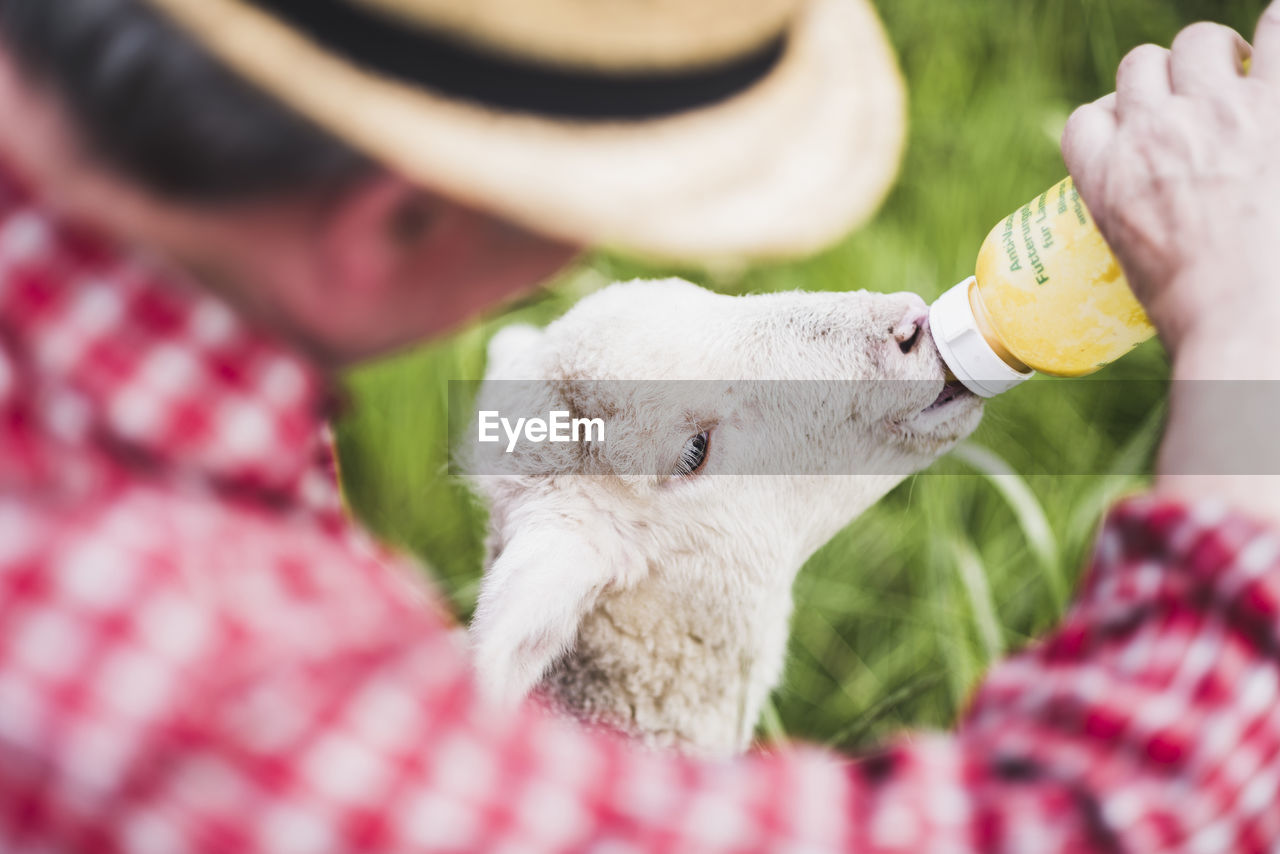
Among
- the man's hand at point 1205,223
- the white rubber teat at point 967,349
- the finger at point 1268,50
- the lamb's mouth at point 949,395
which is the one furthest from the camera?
the lamb's mouth at point 949,395

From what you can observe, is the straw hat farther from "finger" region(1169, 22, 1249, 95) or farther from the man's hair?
"finger" region(1169, 22, 1249, 95)

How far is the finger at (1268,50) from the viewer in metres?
0.81

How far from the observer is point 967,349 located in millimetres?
1073

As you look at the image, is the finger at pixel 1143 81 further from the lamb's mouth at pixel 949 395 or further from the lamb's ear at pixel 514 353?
the lamb's ear at pixel 514 353

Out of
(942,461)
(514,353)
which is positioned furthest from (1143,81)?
(942,461)

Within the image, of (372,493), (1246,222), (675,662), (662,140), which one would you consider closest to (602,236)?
(662,140)

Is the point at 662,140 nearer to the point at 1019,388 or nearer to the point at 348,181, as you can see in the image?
the point at 348,181

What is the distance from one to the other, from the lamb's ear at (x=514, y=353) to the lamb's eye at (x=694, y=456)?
0.26 m

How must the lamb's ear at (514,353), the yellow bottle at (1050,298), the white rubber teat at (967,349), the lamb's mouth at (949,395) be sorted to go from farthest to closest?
the lamb's ear at (514,353) → the lamb's mouth at (949,395) → the white rubber teat at (967,349) → the yellow bottle at (1050,298)

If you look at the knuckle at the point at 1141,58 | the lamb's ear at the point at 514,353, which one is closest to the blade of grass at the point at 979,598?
the lamb's ear at the point at 514,353

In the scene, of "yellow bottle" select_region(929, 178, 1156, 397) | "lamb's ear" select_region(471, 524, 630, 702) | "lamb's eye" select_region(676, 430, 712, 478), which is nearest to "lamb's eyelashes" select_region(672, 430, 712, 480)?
"lamb's eye" select_region(676, 430, 712, 478)

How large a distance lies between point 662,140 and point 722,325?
2.27ft

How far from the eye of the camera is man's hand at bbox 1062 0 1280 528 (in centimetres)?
70

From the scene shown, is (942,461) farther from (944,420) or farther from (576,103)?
(576,103)
